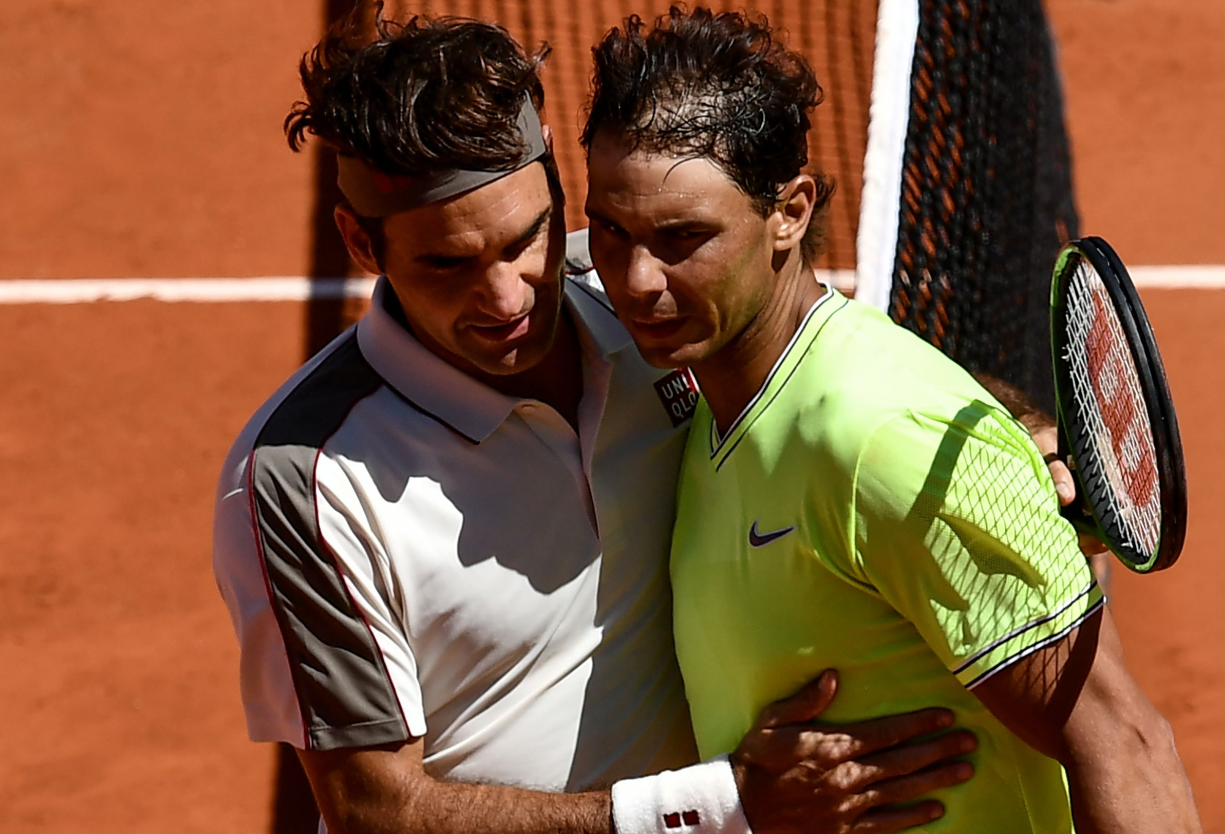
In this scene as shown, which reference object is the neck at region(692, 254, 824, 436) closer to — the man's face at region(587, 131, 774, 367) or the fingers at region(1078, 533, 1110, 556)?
the man's face at region(587, 131, 774, 367)

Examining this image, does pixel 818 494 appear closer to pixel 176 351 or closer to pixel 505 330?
pixel 505 330

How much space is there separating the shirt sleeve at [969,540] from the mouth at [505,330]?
0.90 metres

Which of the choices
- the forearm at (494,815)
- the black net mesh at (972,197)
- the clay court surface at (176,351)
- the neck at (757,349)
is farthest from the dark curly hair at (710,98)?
the clay court surface at (176,351)

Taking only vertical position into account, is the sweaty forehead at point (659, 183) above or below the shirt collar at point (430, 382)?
above

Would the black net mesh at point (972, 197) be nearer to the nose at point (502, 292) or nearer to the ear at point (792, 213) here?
the ear at point (792, 213)

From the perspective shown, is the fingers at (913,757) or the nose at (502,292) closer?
the fingers at (913,757)

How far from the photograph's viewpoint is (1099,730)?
2486 millimetres

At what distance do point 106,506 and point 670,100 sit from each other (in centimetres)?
498

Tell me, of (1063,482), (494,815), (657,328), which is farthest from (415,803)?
(1063,482)

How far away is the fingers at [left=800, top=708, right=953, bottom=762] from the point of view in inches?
107

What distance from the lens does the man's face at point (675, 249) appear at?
2.72 m

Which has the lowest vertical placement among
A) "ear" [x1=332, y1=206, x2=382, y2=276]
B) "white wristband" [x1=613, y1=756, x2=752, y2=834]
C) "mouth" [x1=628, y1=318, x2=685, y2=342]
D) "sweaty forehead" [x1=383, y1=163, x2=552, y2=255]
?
"white wristband" [x1=613, y1=756, x2=752, y2=834]

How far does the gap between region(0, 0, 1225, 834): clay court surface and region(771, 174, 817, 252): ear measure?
4198 mm

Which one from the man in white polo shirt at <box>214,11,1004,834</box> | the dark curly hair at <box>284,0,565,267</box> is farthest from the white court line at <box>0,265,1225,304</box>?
the dark curly hair at <box>284,0,565,267</box>
